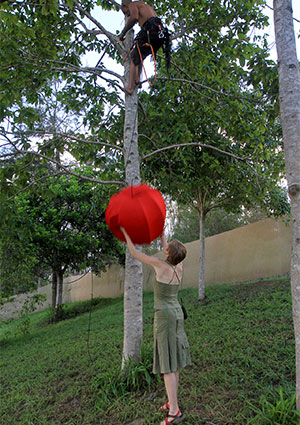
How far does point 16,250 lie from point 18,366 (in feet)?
9.86

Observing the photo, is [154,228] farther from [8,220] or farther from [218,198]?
[218,198]

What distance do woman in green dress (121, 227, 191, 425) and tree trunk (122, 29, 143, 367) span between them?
1.05 m

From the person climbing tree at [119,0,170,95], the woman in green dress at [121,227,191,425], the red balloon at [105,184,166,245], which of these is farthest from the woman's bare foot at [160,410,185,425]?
the person climbing tree at [119,0,170,95]

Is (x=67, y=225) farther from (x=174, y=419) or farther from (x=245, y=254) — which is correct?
(x=174, y=419)

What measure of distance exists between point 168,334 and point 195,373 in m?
1.34

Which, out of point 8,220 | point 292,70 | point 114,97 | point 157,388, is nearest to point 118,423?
point 157,388

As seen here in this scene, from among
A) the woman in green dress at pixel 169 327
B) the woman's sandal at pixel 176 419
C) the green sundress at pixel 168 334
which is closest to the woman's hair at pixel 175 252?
the woman in green dress at pixel 169 327

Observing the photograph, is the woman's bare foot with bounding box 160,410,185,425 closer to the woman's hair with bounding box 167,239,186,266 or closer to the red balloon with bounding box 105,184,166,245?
the woman's hair with bounding box 167,239,186,266

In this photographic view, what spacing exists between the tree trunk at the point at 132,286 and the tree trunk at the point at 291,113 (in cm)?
196

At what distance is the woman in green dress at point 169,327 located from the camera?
Result: 2867 mm

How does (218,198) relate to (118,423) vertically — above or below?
above

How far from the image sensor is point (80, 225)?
11664mm

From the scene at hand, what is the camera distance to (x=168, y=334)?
290 centimetres

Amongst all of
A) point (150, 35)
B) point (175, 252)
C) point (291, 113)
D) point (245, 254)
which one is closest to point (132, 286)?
point (175, 252)
